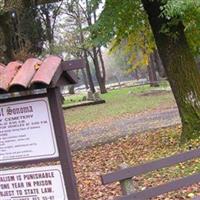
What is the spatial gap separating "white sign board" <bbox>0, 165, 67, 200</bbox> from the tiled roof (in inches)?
32.7

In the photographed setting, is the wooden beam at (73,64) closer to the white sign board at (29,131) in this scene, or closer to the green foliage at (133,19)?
the white sign board at (29,131)

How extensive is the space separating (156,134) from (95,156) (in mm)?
2598

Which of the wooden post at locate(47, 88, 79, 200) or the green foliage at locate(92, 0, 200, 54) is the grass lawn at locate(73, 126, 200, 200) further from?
the wooden post at locate(47, 88, 79, 200)

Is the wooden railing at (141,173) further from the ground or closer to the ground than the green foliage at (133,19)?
closer to the ground

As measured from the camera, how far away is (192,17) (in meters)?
11.9

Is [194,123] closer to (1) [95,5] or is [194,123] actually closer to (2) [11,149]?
(1) [95,5]

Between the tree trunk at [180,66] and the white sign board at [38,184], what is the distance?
295 inches

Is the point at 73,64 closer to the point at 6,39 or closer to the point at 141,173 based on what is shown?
the point at 141,173

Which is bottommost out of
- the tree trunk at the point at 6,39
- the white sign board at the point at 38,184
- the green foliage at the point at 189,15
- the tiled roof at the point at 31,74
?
the white sign board at the point at 38,184

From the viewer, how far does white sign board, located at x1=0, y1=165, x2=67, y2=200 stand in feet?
16.5

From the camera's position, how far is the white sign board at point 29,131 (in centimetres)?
495

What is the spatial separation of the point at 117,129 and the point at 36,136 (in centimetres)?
1564

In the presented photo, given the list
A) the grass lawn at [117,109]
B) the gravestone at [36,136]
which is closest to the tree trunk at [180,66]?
the gravestone at [36,136]

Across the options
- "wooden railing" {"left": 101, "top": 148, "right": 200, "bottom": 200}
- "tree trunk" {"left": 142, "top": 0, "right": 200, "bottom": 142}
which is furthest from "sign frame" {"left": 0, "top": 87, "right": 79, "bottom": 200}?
"tree trunk" {"left": 142, "top": 0, "right": 200, "bottom": 142}
